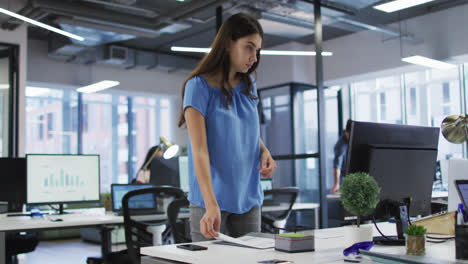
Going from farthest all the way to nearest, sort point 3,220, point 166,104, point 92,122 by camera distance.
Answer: point 166,104 < point 92,122 < point 3,220

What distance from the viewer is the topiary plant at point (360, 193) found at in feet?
4.57

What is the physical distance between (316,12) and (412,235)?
4199mm

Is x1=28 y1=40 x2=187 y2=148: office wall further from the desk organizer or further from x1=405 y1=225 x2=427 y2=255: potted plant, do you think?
x1=405 y1=225 x2=427 y2=255: potted plant

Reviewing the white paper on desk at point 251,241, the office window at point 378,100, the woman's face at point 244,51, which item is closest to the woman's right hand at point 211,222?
the white paper on desk at point 251,241

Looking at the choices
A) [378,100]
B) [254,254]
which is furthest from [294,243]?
[378,100]

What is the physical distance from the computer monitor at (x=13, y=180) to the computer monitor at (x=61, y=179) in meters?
0.29

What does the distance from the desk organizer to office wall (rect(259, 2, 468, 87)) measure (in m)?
6.31

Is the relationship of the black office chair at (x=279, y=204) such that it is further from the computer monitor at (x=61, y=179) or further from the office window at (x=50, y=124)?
the office window at (x=50, y=124)

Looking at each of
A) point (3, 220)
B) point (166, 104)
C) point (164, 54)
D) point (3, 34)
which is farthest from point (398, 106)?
point (3, 220)

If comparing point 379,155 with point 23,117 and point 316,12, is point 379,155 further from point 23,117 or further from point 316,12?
point 23,117

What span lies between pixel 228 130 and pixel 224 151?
7cm

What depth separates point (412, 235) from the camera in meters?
1.29

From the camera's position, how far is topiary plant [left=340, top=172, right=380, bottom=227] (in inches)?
54.8

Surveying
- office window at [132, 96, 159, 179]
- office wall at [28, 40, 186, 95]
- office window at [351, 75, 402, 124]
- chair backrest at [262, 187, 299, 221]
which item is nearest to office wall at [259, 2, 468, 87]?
office window at [351, 75, 402, 124]
